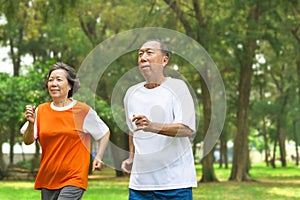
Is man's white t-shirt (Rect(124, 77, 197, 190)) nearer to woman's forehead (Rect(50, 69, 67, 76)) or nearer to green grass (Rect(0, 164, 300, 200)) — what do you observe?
A: woman's forehead (Rect(50, 69, 67, 76))

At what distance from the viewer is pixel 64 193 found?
5.35 m

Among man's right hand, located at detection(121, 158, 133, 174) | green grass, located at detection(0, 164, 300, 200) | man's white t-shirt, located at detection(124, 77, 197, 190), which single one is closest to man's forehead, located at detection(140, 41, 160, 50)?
man's white t-shirt, located at detection(124, 77, 197, 190)

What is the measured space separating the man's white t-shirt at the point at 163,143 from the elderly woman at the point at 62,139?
565mm

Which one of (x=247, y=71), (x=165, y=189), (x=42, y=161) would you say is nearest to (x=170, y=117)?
(x=165, y=189)

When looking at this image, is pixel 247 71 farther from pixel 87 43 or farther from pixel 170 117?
pixel 170 117

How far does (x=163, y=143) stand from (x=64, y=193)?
1043 millimetres

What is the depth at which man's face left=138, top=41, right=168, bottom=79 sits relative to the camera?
481cm

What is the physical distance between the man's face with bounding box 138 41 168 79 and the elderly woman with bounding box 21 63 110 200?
0.91 meters

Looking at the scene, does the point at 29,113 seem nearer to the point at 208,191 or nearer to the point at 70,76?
the point at 70,76

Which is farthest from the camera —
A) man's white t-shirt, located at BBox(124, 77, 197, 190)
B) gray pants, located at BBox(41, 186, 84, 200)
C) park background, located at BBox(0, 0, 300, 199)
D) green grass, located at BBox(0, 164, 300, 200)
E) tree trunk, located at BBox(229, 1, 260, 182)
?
tree trunk, located at BBox(229, 1, 260, 182)

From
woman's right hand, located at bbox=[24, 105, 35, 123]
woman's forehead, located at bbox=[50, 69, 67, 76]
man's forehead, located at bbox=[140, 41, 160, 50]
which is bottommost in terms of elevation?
woman's right hand, located at bbox=[24, 105, 35, 123]

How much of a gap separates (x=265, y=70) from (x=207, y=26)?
29.1 feet

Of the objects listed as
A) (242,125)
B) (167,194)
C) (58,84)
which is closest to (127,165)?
(167,194)

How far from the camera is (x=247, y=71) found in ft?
90.3
